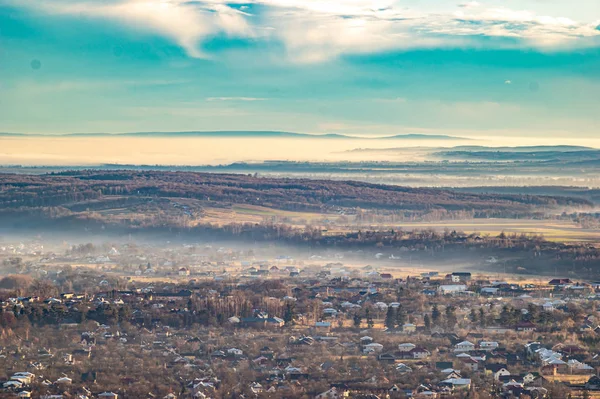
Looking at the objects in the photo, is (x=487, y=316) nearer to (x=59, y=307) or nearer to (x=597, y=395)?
(x=597, y=395)

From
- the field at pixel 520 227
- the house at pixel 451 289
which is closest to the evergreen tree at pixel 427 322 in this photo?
the house at pixel 451 289

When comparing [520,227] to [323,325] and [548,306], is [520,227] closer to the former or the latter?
[548,306]

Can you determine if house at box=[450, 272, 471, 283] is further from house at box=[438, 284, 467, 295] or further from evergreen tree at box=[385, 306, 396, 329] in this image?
evergreen tree at box=[385, 306, 396, 329]

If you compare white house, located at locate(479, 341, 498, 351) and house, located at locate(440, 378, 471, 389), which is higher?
white house, located at locate(479, 341, 498, 351)

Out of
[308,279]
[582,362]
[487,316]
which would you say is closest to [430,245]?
[308,279]

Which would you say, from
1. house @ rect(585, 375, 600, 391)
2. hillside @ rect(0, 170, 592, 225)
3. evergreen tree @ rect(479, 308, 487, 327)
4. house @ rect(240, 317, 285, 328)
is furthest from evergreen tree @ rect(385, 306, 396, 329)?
hillside @ rect(0, 170, 592, 225)
